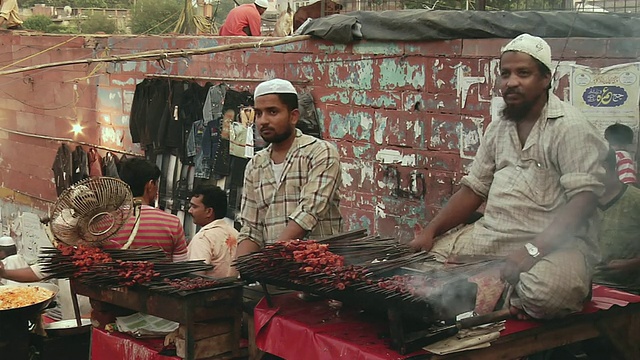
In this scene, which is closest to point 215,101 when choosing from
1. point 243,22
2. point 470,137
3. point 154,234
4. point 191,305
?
point 243,22

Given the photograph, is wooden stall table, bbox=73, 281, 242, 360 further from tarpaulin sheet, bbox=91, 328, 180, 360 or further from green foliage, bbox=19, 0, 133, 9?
green foliage, bbox=19, 0, 133, 9

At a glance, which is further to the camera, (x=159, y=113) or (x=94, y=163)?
(x=94, y=163)

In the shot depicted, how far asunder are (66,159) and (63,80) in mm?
1313

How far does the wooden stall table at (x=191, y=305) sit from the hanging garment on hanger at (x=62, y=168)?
9.23m

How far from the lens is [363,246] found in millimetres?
5066

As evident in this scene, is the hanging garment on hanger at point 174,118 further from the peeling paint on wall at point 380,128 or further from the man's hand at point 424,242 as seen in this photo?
the man's hand at point 424,242

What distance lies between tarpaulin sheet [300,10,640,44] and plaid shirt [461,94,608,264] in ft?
7.73

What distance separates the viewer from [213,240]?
6418 millimetres

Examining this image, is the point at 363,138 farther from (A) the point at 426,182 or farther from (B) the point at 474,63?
(B) the point at 474,63

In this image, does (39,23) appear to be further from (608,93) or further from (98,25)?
(608,93)

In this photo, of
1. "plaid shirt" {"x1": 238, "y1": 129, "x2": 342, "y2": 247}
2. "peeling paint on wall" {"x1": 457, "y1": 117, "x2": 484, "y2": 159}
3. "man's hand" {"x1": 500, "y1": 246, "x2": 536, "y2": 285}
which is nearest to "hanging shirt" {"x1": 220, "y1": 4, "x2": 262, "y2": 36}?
"peeling paint on wall" {"x1": 457, "y1": 117, "x2": 484, "y2": 159}

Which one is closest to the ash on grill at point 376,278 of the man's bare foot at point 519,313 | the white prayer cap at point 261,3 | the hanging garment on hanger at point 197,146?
the man's bare foot at point 519,313

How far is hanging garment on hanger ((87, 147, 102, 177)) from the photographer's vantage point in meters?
13.9

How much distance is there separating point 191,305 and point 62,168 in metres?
10.1
